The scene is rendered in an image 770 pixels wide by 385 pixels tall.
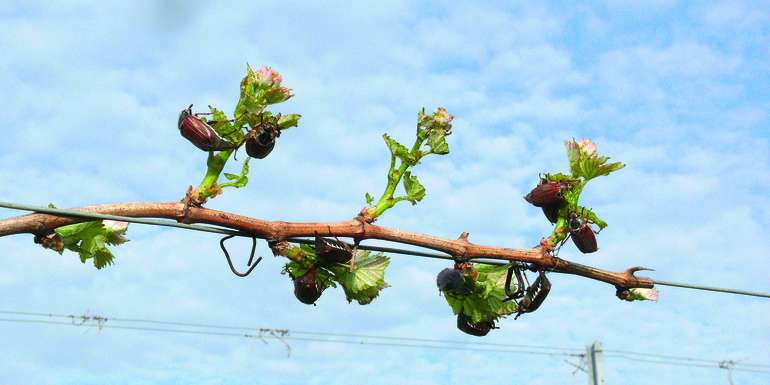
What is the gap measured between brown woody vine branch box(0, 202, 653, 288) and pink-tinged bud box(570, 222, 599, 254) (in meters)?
0.11

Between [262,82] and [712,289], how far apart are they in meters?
2.50

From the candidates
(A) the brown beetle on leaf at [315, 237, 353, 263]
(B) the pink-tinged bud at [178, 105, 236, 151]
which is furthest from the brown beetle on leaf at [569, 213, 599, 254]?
A: (B) the pink-tinged bud at [178, 105, 236, 151]

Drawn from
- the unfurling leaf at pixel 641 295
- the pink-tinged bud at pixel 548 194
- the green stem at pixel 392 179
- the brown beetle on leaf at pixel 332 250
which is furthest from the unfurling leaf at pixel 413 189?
the unfurling leaf at pixel 641 295

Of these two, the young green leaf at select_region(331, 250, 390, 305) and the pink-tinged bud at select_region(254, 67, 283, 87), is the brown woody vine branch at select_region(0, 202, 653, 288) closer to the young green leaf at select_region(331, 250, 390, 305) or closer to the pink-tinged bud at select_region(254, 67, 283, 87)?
the young green leaf at select_region(331, 250, 390, 305)

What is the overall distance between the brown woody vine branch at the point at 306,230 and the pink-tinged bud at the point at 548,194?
290 millimetres

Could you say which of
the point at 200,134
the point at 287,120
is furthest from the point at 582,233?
the point at 200,134

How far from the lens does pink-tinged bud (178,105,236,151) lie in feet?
13.3

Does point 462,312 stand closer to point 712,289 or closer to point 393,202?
point 393,202

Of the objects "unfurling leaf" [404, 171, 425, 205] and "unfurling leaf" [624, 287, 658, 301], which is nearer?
"unfurling leaf" [404, 171, 425, 205]

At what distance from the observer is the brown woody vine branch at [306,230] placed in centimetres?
380

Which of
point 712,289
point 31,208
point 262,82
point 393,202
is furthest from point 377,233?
point 712,289

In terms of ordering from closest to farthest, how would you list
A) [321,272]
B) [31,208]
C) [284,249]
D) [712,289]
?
[31,208], [284,249], [321,272], [712,289]

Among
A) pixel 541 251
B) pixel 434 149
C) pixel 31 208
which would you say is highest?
pixel 434 149

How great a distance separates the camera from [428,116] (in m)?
4.42
